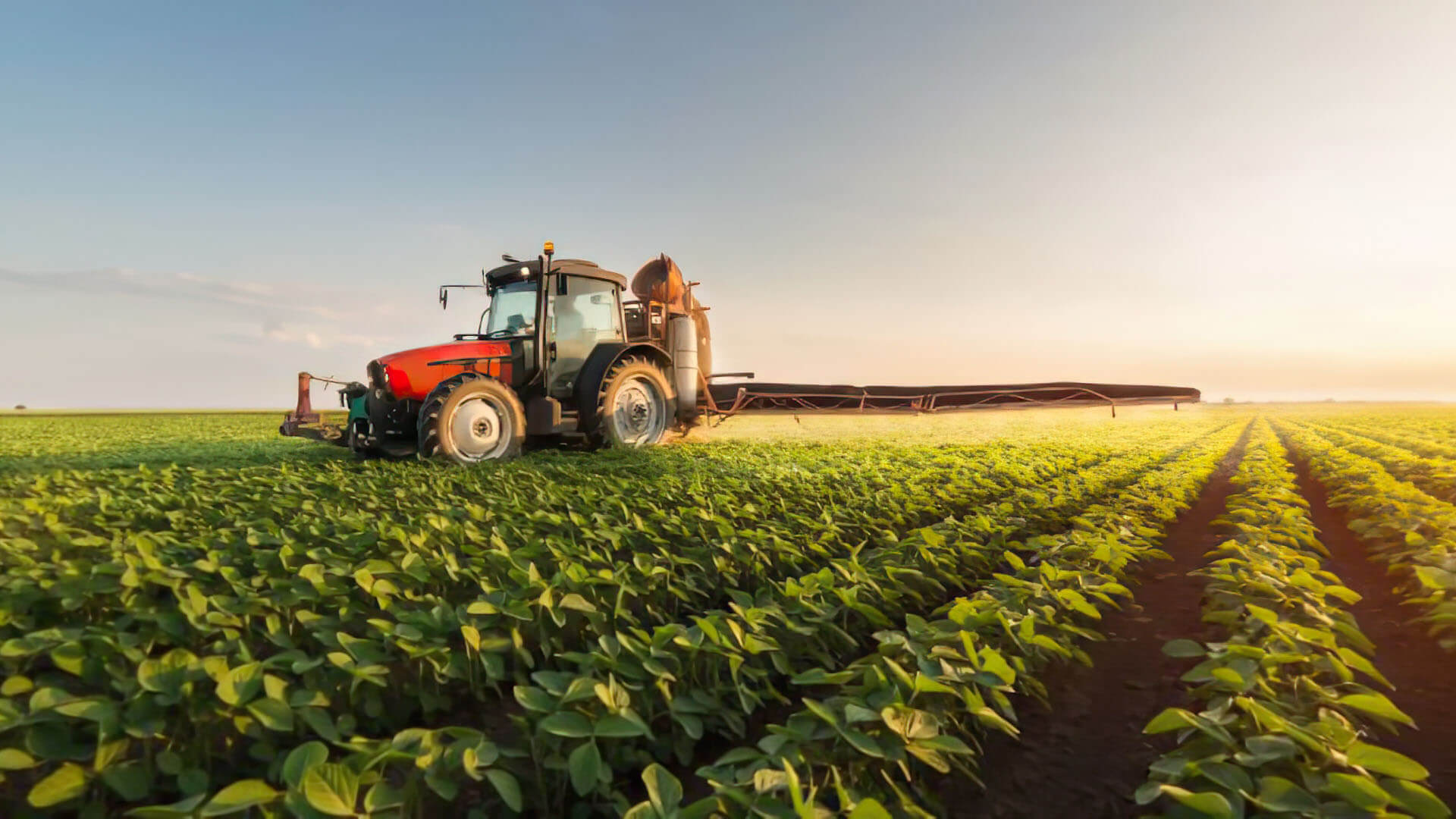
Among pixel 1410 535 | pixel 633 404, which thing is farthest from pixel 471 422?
pixel 1410 535

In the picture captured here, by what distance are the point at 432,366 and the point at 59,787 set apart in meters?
7.37

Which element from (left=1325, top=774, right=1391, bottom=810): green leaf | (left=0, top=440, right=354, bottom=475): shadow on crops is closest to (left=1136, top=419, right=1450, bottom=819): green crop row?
(left=1325, top=774, right=1391, bottom=810): green leaf

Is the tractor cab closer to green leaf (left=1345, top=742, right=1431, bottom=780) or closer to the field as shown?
the field

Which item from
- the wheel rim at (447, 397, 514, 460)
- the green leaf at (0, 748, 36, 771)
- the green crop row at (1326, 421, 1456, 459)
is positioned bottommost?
the green crop row at (1326, 421, 1456, 459)

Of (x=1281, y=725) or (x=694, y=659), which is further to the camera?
(x=694, y=659)

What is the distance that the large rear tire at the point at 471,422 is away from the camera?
7816 mm

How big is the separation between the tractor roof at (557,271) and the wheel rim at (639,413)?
4.75 ft

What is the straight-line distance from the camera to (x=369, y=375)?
358 inches

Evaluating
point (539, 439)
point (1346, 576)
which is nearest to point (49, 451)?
point (539, 439)

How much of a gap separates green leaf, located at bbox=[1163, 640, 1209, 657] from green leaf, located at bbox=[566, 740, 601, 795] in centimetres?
212

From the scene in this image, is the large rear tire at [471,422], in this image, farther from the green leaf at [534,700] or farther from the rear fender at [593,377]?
the green leaf at [534,700]

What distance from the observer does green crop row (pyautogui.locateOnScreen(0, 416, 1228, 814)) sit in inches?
78.8

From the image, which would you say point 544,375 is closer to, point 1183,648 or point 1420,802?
point 1183,648

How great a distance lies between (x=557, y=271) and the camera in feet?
29.5
